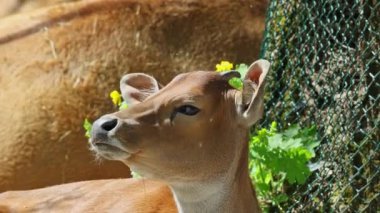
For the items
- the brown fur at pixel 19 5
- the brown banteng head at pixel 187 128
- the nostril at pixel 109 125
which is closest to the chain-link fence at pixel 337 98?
the brown banteng head at pixel 187 128

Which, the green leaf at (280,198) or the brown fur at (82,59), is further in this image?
the brown fur at (82,59)

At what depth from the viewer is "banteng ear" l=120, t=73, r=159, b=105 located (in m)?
5.27

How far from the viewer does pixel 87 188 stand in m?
5.98

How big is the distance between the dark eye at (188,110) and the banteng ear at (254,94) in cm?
24

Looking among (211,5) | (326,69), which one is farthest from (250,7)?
(326,69)

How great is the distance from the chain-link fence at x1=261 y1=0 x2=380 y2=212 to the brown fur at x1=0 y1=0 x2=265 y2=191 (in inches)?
26.6

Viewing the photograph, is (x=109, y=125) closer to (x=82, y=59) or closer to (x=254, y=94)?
(x=254, y=94)

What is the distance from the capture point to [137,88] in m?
5.35

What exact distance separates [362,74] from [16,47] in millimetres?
2442

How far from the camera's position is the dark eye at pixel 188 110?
4705 mm

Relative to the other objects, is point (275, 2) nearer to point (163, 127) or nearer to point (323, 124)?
point (323, 124)

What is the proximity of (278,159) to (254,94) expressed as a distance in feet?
4.26

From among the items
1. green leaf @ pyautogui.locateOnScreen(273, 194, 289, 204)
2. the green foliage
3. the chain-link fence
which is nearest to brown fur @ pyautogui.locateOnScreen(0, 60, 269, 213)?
the green foliage

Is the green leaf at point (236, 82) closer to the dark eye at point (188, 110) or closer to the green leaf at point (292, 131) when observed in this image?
the dark eye at point (188, 110)
